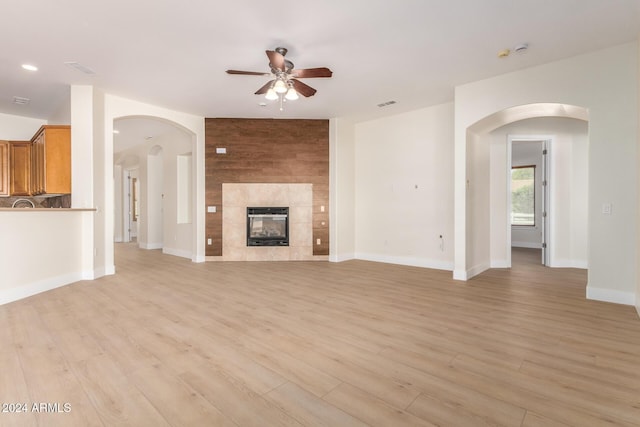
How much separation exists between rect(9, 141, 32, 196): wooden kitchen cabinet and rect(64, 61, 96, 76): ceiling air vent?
2741 millimetres

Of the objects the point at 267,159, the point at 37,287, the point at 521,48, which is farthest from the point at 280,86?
the point at 37,287

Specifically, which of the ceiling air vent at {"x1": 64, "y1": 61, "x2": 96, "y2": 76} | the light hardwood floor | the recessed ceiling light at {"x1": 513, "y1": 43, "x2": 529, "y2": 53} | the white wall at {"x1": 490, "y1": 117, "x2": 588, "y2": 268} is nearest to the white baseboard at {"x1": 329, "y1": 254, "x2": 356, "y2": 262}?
the light hardwood floor

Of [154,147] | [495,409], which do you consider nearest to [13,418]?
[495,409]

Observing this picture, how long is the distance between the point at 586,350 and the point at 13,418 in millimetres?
3775

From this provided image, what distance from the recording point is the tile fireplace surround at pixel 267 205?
21.6 ft

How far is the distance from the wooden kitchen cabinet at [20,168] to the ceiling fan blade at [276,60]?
549 cm

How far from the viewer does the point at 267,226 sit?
262 inches

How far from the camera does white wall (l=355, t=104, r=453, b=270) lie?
574 centimetres

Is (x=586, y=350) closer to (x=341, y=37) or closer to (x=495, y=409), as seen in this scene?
(x=495, y=409)

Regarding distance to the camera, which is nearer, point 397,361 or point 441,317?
point 397,361

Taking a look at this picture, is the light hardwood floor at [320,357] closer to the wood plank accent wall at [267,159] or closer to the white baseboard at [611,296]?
the white baseboard at [611,296]

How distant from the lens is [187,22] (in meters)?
3.08

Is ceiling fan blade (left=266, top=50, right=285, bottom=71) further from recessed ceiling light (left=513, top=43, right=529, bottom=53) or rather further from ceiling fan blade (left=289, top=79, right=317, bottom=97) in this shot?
recessed ceiling light (left=513, top=43, right=529, bottom=53)

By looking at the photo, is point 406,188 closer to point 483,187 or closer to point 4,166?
point 483,187
